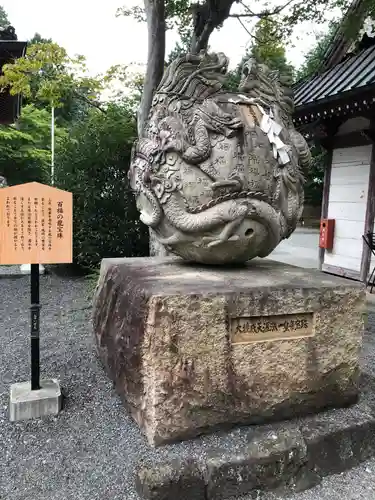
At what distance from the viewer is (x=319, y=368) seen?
8.09ft

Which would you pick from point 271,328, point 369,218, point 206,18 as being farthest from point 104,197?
point 271,328

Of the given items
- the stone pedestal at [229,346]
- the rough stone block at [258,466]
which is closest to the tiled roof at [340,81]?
the stone pedestal at [229,346]

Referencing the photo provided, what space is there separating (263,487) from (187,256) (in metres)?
1.35

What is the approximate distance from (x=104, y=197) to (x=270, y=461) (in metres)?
5.36

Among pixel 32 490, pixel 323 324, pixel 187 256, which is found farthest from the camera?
pixel 187 256

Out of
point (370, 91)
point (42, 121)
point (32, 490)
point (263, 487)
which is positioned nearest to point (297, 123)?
point (370, 91)

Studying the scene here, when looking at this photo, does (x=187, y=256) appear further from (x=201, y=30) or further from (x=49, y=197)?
(x=201, y=30)

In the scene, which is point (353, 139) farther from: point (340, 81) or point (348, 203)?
point (340, 81)

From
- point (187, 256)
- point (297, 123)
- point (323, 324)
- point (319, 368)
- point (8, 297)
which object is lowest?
point (8, 297)

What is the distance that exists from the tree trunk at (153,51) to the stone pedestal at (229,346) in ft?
11.5

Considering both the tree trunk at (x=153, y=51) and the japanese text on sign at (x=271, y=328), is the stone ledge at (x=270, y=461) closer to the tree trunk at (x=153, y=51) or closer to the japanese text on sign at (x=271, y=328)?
the japanese text on sign at (x=271, y=328)

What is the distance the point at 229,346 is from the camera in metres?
2.24

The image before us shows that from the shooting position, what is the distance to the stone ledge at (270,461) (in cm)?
194

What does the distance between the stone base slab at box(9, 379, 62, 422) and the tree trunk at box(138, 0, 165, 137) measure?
3759 millimetres
